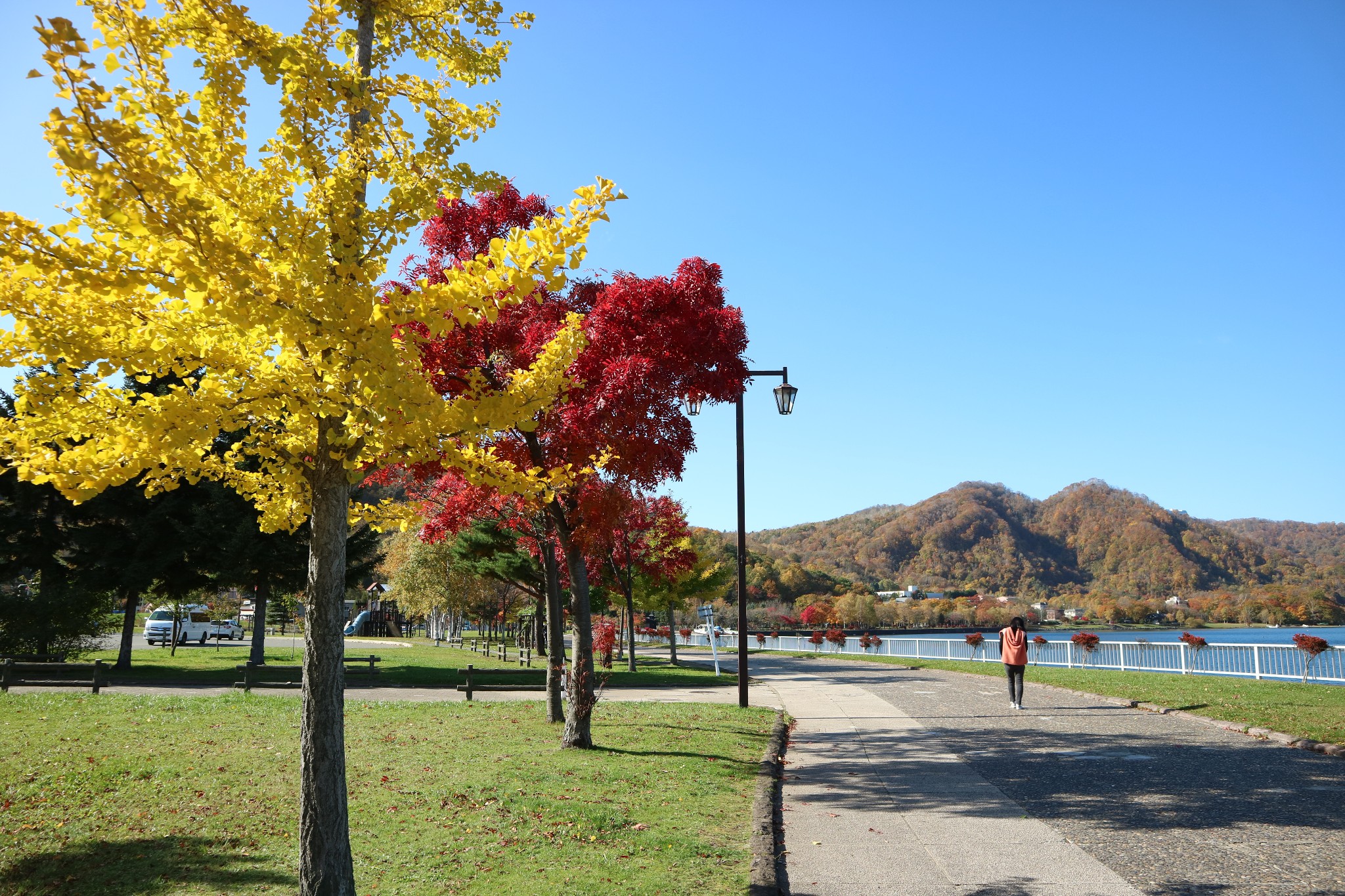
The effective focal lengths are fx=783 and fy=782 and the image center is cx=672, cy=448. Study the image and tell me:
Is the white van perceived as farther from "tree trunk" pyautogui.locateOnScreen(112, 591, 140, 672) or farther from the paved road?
the paved road

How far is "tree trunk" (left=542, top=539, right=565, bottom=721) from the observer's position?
1268cm

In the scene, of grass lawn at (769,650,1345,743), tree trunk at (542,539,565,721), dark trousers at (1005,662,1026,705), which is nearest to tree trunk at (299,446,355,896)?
tree trunk at (542,539,565,721)

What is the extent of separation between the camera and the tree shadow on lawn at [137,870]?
5.32 meters

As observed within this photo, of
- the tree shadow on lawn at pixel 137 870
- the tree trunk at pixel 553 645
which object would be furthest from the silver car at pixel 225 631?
the tree shadow on lawn at pixel 137 870

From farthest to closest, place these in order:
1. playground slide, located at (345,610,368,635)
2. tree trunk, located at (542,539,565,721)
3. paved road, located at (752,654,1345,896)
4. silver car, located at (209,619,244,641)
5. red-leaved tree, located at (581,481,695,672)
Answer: playground slide, located at (345,610,368,635) → silver car, located at (209,619,244,641) → red-leaved tree, located at (581,481,695,672) → tree trunk, located at (542,539,565,721) → paved road, located at (752,654,1345,896)

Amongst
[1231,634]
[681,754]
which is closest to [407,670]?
[681,754]

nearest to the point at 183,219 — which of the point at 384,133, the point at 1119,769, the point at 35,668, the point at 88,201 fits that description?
the point at 88,201

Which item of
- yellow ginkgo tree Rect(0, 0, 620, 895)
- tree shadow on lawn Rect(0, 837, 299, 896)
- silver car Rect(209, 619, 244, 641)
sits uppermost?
yellow ginkgo tree Rect(0, 0, 620, 895)

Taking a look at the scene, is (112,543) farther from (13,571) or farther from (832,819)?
(832,819)

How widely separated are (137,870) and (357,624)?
2560 inches

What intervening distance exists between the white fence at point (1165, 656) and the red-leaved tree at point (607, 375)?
1742cm

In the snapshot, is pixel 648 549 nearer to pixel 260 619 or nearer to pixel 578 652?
pixel 260 619

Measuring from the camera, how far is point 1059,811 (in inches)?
297

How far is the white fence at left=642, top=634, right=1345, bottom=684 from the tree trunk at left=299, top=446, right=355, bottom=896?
21.8 m
